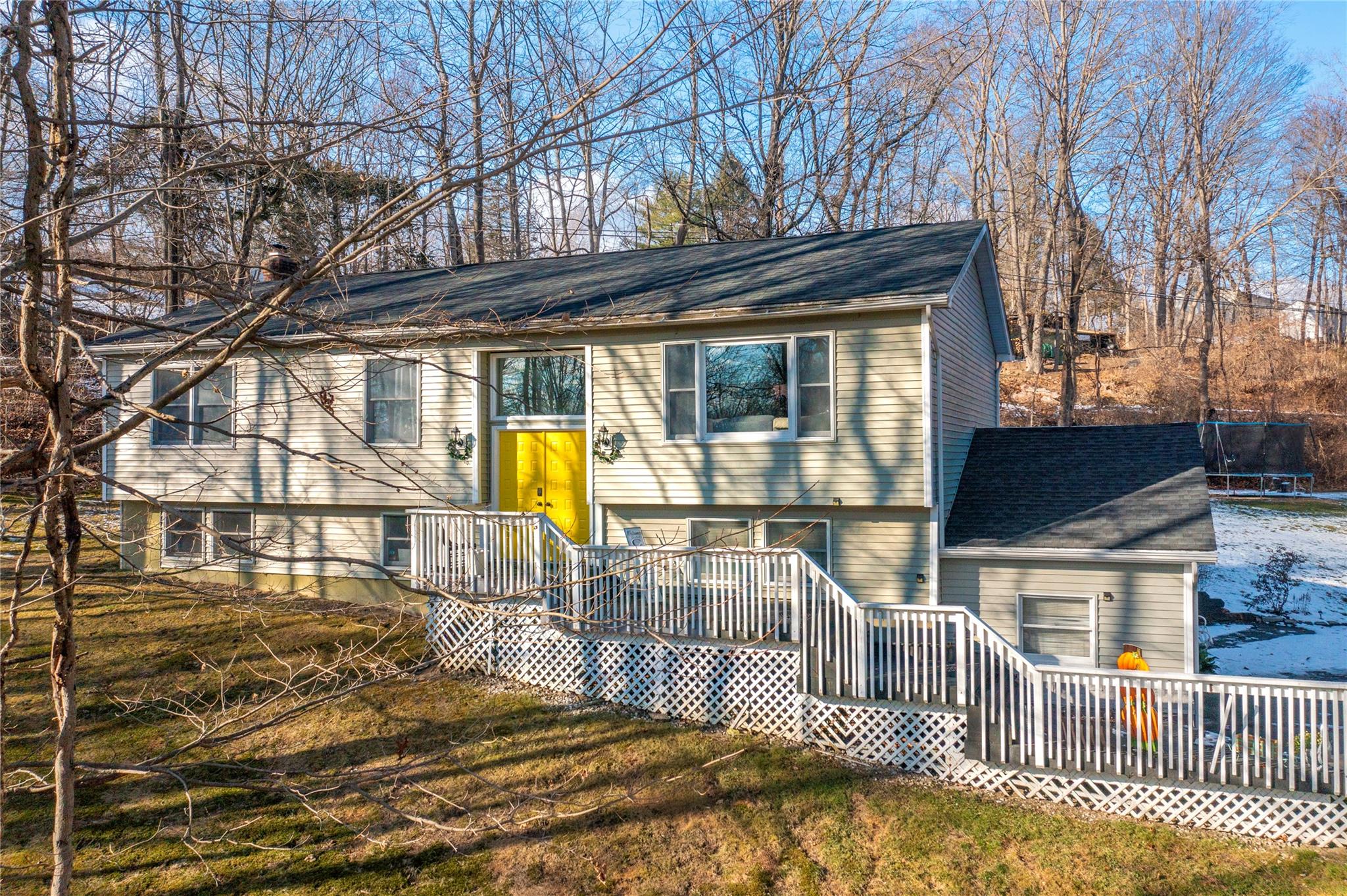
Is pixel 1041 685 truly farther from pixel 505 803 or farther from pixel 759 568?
pixel 505 803

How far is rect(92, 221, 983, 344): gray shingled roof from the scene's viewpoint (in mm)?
10094

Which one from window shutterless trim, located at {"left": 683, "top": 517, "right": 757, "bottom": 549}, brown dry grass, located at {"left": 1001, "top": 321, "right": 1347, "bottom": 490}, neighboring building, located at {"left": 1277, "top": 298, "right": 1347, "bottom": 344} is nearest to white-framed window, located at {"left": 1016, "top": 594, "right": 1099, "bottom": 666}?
window shutterless trim, located at {"left": 683, "top": 517, "right": 757, "bottom": 549}

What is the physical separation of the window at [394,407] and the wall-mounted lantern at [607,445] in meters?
2.87

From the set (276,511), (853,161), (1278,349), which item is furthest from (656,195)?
(1278,349)

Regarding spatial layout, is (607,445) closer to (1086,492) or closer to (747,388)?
(747,388)

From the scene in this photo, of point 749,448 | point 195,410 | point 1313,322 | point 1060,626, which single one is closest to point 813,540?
point 749,448

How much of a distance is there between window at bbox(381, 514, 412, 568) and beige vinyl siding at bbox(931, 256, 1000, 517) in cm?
774

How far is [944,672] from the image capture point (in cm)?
754

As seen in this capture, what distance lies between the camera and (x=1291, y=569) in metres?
15.5

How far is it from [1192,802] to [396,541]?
10.2 metres

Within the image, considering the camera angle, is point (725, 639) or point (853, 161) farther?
point (853, 161)

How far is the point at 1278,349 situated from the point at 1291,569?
19.5 metres

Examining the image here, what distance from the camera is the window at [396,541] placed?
39.7 ft

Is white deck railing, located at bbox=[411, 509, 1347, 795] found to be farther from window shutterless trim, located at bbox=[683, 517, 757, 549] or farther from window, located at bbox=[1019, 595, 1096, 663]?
window, located at bbox=[1019, 595, 1096, 663]
